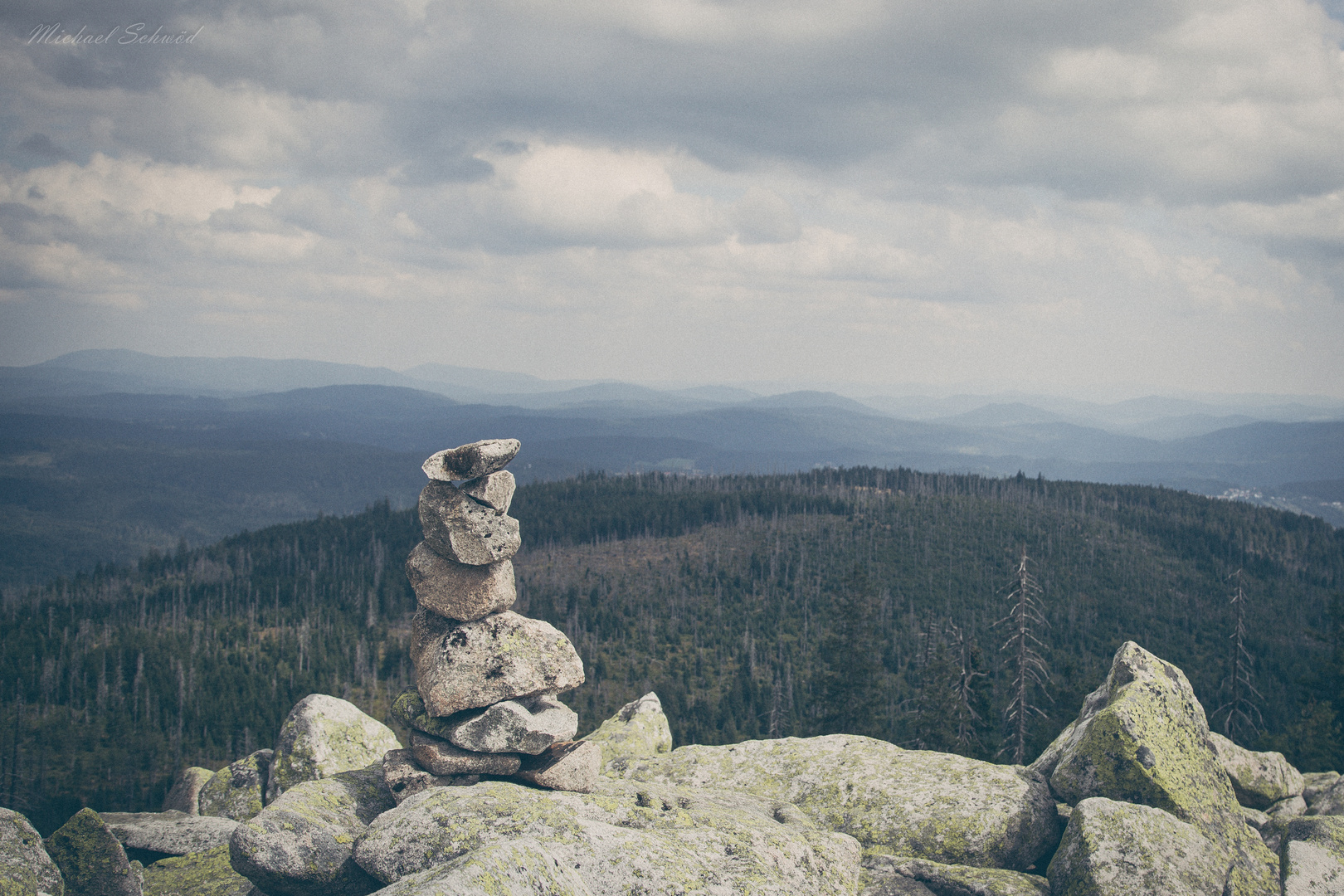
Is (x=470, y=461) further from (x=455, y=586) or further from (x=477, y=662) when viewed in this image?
(x=477, y=662)

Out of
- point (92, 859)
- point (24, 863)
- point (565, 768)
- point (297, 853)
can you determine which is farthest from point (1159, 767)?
point (24, 863)

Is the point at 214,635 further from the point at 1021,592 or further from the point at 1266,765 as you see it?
the point at 1266,765

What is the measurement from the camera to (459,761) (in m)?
25.0

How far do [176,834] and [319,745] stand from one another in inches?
234

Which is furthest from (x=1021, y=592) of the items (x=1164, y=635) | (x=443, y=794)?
(x=1164, y=635)

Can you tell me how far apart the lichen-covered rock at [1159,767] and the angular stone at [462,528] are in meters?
20.0

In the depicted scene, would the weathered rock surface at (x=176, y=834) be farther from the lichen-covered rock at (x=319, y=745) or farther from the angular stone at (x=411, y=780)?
the angular stone at (x=411, y=780)

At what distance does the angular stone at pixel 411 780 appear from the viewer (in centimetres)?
2456

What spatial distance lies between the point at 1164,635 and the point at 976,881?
685ft

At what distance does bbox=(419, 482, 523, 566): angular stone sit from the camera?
2683cm

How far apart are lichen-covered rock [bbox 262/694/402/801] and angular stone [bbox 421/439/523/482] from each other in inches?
591

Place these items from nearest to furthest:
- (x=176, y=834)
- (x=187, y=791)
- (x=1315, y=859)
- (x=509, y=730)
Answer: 1. (x=1315, y=859)
2. (x=509, y=730)
3. (x=176, y=834)
4. (x=187, y=791)

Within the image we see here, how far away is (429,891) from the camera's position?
13867mm

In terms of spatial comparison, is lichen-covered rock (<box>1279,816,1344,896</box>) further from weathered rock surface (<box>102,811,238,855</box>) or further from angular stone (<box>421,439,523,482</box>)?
weathered rock surface (<box>102,811,238,855</box>)
